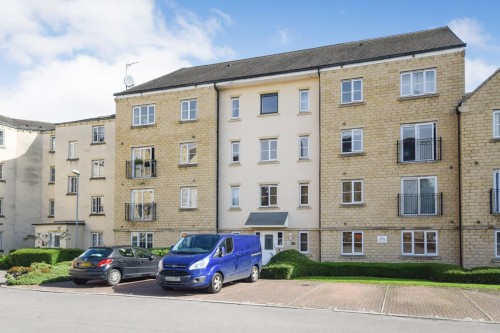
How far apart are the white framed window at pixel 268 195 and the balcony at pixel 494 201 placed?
10.9 meters

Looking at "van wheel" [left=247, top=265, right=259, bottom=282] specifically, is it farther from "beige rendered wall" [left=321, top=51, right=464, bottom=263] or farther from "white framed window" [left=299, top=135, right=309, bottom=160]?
"white framed window" [left=299, top=135, right=309, bottom=160]

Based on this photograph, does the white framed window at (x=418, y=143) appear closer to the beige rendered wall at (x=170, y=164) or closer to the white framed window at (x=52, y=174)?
the beige rendered wall at (x=170, y=164)

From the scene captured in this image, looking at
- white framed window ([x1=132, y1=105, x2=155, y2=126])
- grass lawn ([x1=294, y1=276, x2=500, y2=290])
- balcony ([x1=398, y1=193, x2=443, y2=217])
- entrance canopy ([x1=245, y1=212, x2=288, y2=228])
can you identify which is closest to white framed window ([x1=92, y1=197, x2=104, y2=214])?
white framed window ([x1=132, y1=105, x2=155, y2=126])

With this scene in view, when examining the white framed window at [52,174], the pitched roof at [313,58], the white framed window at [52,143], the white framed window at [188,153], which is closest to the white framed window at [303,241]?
the white framed window at [188,153]

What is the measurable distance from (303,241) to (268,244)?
1961 millimetres

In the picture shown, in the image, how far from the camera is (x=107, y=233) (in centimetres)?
3466

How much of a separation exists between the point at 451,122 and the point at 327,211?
7420 millimetres

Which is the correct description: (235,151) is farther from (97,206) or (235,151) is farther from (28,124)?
(28,124)

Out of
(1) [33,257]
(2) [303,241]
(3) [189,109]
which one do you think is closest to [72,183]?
(1) [33,257]

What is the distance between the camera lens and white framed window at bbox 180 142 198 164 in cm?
3055

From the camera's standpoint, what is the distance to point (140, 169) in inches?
1261

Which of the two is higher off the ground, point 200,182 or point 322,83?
point 322,83

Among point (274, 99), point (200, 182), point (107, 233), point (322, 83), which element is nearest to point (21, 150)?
point (107, 233)

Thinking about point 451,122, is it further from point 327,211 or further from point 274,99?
point 274,99
